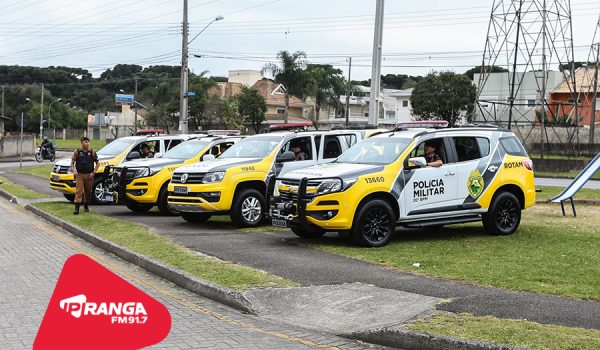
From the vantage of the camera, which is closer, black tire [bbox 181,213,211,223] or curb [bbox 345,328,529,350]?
curb [bbox 345,328,529,350]

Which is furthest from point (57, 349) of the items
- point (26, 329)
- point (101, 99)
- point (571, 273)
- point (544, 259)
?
point (101, 99)

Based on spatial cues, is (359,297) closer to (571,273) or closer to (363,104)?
(571,273)

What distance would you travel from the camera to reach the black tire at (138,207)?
18.1 metres

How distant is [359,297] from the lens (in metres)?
8.50

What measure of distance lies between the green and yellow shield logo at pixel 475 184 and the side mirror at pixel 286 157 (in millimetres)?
3813

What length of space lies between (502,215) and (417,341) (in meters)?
8.01

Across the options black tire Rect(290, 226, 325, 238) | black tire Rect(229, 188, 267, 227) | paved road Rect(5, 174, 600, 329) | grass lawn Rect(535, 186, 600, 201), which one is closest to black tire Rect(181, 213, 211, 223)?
paved road Rect(5, 174, 600, 329)

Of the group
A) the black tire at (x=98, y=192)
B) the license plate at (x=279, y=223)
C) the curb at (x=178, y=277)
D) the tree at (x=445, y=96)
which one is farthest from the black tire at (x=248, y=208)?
the tree at (x=445, y=96)

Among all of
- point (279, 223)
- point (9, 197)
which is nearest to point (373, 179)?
point (279, 223)

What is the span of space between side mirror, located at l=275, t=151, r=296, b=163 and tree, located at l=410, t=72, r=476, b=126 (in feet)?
195

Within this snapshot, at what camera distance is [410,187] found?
12.8m

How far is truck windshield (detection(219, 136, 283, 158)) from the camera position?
15945 mm

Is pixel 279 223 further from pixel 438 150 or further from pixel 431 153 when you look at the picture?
pixel 438 150

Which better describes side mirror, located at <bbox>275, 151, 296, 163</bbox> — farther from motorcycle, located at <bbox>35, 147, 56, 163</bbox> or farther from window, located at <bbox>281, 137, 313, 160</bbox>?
motorcycle, located at <bbox>35, 147, 56, 163</bbox>
